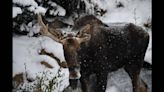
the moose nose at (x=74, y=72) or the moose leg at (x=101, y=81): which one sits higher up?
the moose nose at (x=74, y=72)

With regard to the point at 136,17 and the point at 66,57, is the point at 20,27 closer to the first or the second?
the point at 66,57

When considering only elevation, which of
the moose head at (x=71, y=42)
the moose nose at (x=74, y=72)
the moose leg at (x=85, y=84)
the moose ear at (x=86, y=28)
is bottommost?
the moose leg at (x=85, y=84)

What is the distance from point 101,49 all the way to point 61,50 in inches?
9.6

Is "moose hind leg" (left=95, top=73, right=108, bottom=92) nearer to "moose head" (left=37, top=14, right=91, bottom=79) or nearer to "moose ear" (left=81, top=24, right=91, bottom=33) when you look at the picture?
"moose head" (left=37, top=14, right=91, bottom=79)

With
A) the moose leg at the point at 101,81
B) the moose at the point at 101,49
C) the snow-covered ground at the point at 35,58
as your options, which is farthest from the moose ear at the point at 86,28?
the moose leg at the point at 101,81

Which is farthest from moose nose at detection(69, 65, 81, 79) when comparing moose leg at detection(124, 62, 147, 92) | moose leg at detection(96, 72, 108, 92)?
moose leg at detection(124, 62, 147, 92)

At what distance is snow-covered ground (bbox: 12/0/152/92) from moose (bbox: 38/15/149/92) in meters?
0.03

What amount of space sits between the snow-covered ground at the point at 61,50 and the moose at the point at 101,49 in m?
0.03

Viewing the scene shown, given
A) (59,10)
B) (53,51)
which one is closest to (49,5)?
(59,10)

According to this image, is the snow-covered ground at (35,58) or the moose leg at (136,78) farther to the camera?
the moose leg at (136,78)

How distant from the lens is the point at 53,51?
2889 millimetres

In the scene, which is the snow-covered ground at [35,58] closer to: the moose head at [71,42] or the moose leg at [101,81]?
the moose head at [71,42]

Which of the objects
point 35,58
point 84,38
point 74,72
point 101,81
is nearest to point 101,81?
point 101,81

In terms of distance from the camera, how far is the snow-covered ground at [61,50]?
2842 millimetres
